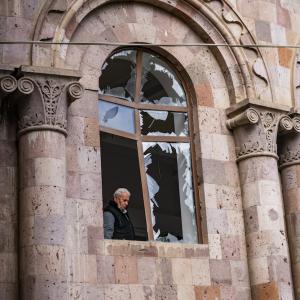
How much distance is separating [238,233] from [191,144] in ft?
6.29

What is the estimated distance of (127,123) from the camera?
16281mm

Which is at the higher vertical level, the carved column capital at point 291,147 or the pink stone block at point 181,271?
the carved column capital at point 291,147

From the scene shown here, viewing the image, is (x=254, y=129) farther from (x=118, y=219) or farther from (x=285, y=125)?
(x=118, y=219)

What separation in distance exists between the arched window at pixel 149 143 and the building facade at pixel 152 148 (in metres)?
0.02

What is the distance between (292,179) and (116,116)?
393 cm

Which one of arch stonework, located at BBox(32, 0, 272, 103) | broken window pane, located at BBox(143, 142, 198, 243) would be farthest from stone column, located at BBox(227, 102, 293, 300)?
broken window pane, located at BBox(143, 142, 198, 243)

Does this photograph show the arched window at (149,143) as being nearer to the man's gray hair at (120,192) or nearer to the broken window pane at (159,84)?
the broken window pane at (159,84)

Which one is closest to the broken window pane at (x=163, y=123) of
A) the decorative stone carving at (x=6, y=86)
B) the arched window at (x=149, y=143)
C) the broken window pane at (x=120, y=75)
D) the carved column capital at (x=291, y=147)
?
the arched window at (x=149, y=143)

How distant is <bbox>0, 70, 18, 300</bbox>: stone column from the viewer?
13.9 m

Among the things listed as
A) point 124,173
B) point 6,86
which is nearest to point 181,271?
point 124,173

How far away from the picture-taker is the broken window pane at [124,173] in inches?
625

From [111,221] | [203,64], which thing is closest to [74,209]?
[111,221]

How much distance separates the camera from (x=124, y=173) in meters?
16.1

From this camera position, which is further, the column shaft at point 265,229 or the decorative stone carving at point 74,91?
the column shaft at point 265,229
